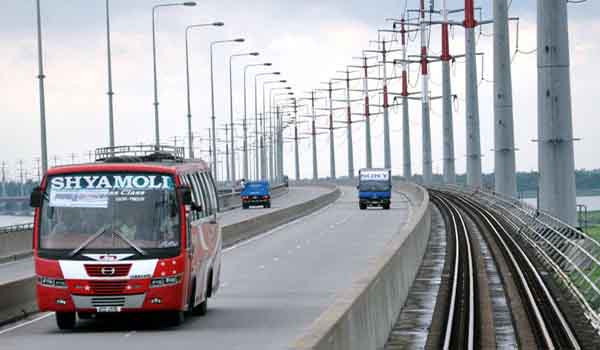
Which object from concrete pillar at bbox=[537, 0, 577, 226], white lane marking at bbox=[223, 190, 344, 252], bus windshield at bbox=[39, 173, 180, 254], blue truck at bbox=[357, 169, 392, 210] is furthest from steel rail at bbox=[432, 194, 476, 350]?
blue truck at bbox=[357, 169, 392, 210]

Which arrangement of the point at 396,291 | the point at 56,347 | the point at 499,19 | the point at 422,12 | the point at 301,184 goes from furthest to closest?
the point at 301,184 < the point at 422,12 < the point at 499,19 < the point at 396,291 < the point at 56,347

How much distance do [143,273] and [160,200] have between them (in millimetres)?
→ 1262

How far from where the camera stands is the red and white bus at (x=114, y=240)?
2070 cm

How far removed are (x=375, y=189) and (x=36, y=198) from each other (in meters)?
68.2

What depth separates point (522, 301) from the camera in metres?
28.3

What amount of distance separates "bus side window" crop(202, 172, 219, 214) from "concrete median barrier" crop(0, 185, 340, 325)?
3369mm

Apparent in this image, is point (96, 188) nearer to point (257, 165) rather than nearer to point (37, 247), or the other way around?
point (37, 247)

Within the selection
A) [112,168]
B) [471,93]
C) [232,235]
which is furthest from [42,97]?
[471,93]

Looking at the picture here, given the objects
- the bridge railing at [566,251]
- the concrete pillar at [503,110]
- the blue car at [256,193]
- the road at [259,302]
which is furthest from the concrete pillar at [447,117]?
the road at [259,302]

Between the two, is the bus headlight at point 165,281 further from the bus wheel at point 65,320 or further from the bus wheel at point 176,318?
the bus wheel at point 65,320

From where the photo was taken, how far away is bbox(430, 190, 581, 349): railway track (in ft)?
70.5

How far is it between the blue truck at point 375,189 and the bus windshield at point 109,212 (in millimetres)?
66979

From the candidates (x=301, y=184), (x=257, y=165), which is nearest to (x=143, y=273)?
(x=257, y=165)

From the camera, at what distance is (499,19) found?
59562 mm
